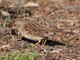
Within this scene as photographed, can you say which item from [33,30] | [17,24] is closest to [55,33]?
[33,30]

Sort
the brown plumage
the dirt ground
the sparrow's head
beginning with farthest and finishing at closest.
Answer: the sparrow's head, the brown plumage, the dirt ground

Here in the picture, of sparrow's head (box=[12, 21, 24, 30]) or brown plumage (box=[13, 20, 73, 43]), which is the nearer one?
brown plumage (box=[13, 20, 73, 43])

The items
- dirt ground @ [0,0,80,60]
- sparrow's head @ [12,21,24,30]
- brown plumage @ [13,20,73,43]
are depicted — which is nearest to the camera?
dirt ground @ [0,0,80,60]

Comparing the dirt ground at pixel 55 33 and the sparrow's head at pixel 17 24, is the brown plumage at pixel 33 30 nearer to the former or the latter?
the sparrow's head at pixel 17 24

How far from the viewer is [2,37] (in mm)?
8070

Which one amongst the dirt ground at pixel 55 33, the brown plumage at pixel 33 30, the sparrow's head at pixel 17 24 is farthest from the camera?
the sparrow's head at pixel 17 24

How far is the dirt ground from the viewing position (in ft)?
24.3

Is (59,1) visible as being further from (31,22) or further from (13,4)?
(31,22)

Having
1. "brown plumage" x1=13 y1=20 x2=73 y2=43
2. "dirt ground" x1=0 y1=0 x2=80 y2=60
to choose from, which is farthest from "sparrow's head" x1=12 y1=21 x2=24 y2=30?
"dirt ground" x1=0 y1=0 x2=80 y2=60

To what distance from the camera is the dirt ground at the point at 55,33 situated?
7.42 m

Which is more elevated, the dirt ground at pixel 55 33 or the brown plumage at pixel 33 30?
the brown plumage at pixel 33 30

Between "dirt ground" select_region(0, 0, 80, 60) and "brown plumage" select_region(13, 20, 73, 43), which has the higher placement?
"brown plumage" select_region(13, 20, 73, 43)

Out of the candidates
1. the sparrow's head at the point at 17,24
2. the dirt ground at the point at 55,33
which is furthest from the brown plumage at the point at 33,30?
the dirt ground at the point at 55,33

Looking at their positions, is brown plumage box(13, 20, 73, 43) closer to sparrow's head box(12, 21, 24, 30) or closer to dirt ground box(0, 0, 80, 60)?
sparrow's head box(12, 21, 24, 30)
